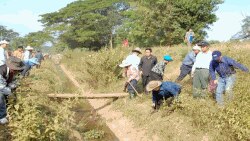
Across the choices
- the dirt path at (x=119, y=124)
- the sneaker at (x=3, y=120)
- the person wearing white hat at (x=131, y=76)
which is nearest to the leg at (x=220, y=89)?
the dirt path at (x=119, y=124)

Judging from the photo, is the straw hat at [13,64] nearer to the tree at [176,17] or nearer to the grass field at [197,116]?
the grass field at [197,116]

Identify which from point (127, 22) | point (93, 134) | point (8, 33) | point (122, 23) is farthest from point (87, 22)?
point (93, 134)

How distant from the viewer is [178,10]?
2653cm

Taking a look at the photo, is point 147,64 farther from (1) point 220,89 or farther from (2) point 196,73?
(1) point 220,89

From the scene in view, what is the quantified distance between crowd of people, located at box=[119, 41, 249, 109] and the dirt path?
0.78m

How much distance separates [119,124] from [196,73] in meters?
2.41

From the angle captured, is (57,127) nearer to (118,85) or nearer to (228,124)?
(228,124)

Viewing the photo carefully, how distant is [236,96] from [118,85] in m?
6.78

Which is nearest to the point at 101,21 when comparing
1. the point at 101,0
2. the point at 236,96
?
the point at 101,0

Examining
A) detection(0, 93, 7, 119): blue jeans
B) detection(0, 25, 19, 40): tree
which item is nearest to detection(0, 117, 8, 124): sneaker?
detection(0, 93, 7, 119): blue jeans

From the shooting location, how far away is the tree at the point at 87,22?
159 ft

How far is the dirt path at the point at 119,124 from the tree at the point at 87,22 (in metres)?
37.1

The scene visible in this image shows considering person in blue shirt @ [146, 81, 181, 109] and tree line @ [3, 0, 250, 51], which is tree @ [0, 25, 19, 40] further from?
person in blue shirt @ [146, 81, 181, 109]

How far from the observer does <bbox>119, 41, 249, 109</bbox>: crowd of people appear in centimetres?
720
